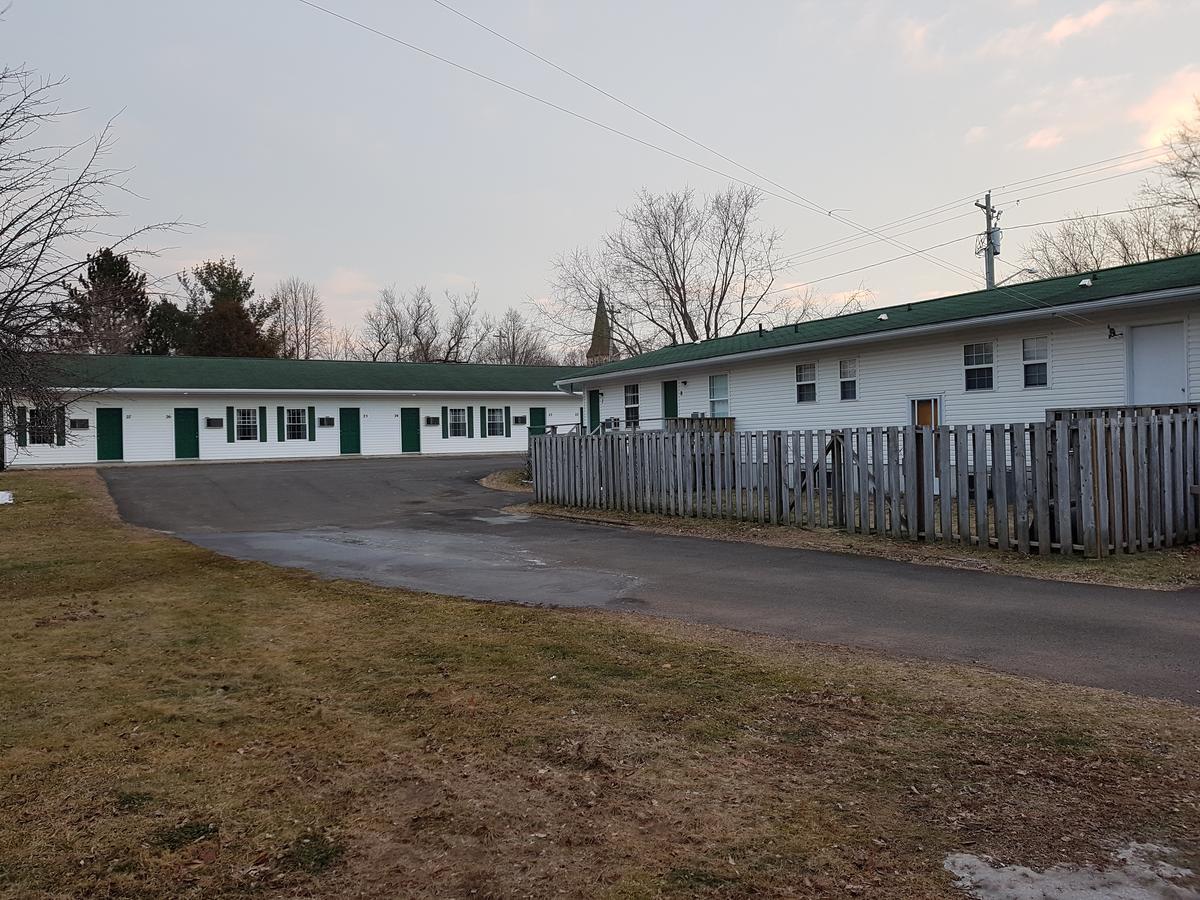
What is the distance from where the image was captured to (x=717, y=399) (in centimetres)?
2283

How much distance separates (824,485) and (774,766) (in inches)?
348

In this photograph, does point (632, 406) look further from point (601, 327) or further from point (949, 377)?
point (601, 327)

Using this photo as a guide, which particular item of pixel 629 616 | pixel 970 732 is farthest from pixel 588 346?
pixel 970 732

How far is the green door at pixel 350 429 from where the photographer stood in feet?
119

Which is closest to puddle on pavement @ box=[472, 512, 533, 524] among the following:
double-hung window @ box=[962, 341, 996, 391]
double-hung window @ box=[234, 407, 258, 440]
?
double-hung window @ box=[962, 341, 996, 391]

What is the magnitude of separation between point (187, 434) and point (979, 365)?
2925cm

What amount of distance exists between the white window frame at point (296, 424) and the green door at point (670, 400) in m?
17.6

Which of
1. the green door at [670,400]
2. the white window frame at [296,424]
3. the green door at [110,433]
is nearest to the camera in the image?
the green door at [670,400]

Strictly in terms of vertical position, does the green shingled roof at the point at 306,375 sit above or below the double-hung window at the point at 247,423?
above

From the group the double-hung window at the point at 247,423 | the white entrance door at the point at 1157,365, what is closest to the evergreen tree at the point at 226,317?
the double-hung window at the point at 247,423

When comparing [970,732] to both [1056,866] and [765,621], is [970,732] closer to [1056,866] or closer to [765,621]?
[1056,866]

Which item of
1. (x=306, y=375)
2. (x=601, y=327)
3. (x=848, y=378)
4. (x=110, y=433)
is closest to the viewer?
(x=848, y=378)

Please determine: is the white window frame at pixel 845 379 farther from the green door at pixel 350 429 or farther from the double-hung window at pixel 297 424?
the double-hung window at pixel 297 424

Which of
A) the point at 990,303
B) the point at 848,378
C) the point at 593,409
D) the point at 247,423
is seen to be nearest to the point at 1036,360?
the point at 990,303
